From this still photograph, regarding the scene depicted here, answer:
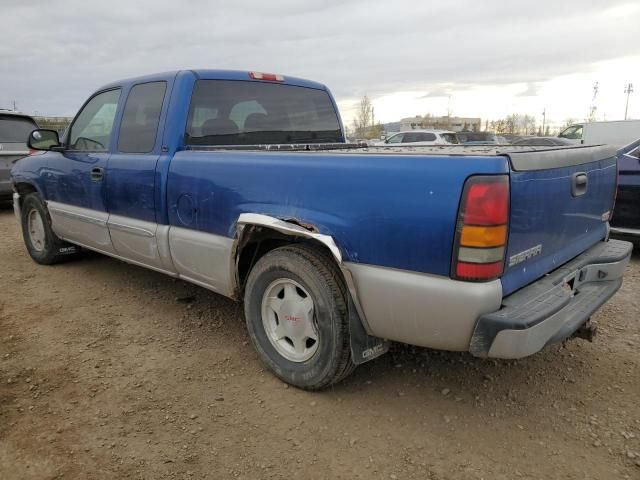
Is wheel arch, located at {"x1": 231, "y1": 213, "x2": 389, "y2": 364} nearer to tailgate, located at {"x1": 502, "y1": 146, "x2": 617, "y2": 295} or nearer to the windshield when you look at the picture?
tailgate, located at {"x1": 502, "y1": 146, "x2": 617, "y2": 295}

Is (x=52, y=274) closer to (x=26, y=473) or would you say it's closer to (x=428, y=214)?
(x=26, y=473)

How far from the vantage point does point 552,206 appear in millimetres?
2541

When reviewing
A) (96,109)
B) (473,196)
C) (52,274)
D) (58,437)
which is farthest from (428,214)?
(52,274)

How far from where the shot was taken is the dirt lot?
238 centimetres

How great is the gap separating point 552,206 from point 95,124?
13.0ft

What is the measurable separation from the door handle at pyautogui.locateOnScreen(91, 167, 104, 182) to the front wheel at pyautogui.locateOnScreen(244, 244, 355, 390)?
1953 mm

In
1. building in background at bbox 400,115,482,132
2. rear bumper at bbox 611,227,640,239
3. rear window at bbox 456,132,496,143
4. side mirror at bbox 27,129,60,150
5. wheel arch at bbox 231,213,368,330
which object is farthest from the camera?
building in background at bbox 400,115,482,132

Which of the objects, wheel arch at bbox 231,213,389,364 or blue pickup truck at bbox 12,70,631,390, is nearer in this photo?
blue pickup truck at bbox 12,70,631,390

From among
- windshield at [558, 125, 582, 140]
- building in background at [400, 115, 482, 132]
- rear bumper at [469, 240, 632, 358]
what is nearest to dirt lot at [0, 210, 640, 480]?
rear bumper at [469, 240, 632, 358]

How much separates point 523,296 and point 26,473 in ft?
8.35

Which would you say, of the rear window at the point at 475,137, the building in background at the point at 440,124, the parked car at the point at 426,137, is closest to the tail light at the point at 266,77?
the parked car at the point at 426,137

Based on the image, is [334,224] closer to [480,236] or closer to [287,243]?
[287,243]

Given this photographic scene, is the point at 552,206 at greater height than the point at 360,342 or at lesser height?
greater

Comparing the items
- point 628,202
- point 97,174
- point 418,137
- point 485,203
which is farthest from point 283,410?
point 418,137
